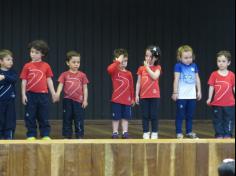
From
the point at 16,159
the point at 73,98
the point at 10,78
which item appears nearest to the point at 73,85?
the point at 73,98

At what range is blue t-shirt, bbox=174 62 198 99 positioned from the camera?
7418 mm

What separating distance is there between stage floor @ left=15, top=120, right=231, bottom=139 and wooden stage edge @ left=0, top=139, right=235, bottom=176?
10.4 ft

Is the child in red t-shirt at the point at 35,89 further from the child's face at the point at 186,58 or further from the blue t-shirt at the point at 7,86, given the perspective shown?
the child's face at the point at 186,58

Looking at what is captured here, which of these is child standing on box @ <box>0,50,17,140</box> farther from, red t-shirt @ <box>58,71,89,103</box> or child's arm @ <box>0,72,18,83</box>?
red t-shirt @ <box>58,71,89,103</box>

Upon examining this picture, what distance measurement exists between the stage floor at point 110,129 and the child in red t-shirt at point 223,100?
833 mm

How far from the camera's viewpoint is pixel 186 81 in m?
7.44

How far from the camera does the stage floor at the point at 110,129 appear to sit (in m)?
8.38

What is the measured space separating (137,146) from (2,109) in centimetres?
269

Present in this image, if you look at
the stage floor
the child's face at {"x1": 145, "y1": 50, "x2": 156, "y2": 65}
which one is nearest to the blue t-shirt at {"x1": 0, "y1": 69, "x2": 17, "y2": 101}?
the stage floor

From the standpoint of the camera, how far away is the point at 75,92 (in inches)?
288

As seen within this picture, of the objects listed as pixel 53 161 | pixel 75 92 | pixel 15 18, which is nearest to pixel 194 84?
pixel 75 92

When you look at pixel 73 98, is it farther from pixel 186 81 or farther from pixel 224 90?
pixel 224 90

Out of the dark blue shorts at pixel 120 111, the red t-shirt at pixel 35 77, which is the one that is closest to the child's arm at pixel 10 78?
the red t-shirt at pixel 35 77

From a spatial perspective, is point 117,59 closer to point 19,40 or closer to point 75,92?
point 75,92
